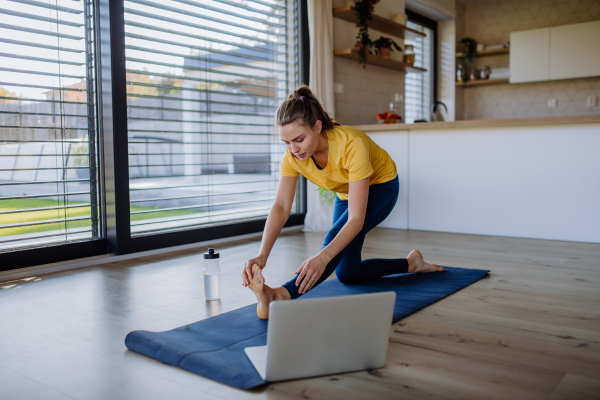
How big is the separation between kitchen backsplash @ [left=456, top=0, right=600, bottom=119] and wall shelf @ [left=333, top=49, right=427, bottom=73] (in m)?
1.58

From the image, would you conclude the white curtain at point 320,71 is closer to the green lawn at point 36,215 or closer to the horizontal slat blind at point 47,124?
the green lawn at point 36,215

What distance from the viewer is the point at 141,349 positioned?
5.16 feet

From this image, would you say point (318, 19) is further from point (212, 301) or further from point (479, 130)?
point (212, 301)

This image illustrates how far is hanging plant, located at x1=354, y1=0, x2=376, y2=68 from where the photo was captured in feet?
14.6

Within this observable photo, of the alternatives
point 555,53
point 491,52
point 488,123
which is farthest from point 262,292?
point 491,52

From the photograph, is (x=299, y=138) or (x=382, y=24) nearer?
(x=299, y=138)

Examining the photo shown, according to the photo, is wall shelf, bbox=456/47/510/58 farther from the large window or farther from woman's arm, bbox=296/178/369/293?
woman's arm, bbox=296/178/369/293

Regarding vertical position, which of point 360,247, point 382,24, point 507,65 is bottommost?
point 360,247

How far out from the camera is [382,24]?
4.91 m

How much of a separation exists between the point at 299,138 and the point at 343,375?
774 millimetres

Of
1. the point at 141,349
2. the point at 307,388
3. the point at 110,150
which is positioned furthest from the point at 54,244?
the point at 307,388

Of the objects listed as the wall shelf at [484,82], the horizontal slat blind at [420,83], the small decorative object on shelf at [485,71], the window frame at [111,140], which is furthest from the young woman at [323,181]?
the small decorative object on shelf at [485,71]

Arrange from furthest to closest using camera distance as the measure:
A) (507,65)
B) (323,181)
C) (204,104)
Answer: (507,65)
(204,104)
(323,181)

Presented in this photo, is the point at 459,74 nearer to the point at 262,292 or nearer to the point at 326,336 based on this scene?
the point at 262,292
